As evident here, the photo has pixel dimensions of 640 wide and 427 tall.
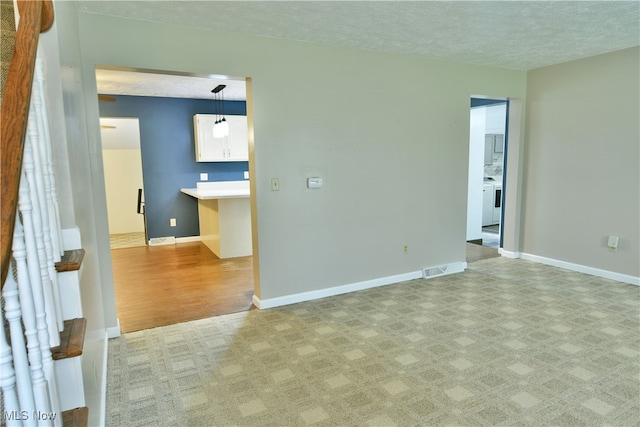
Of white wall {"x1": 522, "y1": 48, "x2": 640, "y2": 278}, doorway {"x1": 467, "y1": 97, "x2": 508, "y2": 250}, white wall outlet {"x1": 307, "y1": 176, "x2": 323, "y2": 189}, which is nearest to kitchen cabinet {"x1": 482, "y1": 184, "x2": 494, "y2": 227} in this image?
doorway {"x1": 467, "y1": 97, "x2": 508, "y2": 250}

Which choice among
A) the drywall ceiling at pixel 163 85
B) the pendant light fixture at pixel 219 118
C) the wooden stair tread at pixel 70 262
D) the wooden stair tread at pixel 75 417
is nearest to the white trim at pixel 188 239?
the pendant light fixture at pixel 219 118

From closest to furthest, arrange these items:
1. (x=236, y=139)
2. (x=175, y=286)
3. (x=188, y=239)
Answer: (x=175, y=286) → (x=236, y=139) → (x=188, y=239)

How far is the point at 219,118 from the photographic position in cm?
619

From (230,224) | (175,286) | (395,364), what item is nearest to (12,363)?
(395,364)

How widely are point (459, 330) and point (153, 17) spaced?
3.25 m

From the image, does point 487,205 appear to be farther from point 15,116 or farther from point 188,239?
point 15,116

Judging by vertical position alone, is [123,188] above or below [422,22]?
below

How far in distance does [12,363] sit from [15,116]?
646mm

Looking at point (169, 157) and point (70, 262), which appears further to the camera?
point (169, 157)

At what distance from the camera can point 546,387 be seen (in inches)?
88.8

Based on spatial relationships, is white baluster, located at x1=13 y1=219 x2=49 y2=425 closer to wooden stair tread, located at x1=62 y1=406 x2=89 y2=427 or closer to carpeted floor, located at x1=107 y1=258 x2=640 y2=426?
wooden stair tread, located at x1=62 y1=406 x2=89 y2=427

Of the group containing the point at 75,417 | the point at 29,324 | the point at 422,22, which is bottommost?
the point at 75,417

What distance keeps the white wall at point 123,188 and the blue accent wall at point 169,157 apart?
1397 mm

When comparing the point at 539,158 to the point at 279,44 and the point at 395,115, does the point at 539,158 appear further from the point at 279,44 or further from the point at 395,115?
the point at 279,44
